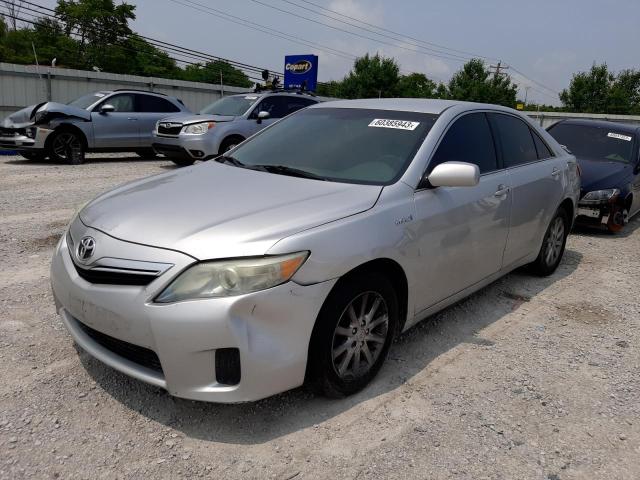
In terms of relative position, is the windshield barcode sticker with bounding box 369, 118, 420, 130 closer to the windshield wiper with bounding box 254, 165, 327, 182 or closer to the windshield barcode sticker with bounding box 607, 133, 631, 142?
the windshield wiper with bounding box 254, 165, 327, 182

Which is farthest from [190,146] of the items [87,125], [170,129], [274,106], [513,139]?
[513,139]

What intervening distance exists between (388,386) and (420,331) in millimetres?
847

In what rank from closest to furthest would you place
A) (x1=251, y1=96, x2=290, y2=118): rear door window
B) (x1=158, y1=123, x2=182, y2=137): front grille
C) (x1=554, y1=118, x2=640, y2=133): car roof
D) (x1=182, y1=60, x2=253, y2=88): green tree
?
(x1=554, y1=118, x2=640, y2=133): car roof, (x1=158, y1=123, x2=182, y2=137): front grille, (x1=251, y1=96, x2=290, y2=118): rear door window, (x1=182, y1=60, x2=253, y2=88): green tree

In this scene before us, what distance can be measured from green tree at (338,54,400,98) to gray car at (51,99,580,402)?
190ft

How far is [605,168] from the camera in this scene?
23.9ft

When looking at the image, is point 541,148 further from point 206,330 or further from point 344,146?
point 206,330

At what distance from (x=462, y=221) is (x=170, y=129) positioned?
9.00 m

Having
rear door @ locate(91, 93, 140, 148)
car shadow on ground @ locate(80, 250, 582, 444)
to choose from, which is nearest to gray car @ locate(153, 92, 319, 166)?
rear door @ locate(91, 93, 140, 148)

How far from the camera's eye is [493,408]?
114 inches

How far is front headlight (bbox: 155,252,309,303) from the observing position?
91.9 inches

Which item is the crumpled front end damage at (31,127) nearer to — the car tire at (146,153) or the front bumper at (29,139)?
the front bumper at (29,139)


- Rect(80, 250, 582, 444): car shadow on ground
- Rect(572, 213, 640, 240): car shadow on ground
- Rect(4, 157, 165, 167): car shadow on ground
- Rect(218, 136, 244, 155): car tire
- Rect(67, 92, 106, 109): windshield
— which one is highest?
Rect(67, 92, 106, 109): windshield

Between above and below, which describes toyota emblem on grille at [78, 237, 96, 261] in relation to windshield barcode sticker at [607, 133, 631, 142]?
below

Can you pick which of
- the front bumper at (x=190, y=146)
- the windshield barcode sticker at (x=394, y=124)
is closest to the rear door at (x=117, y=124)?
the front bumper at (x=190, y=146)
